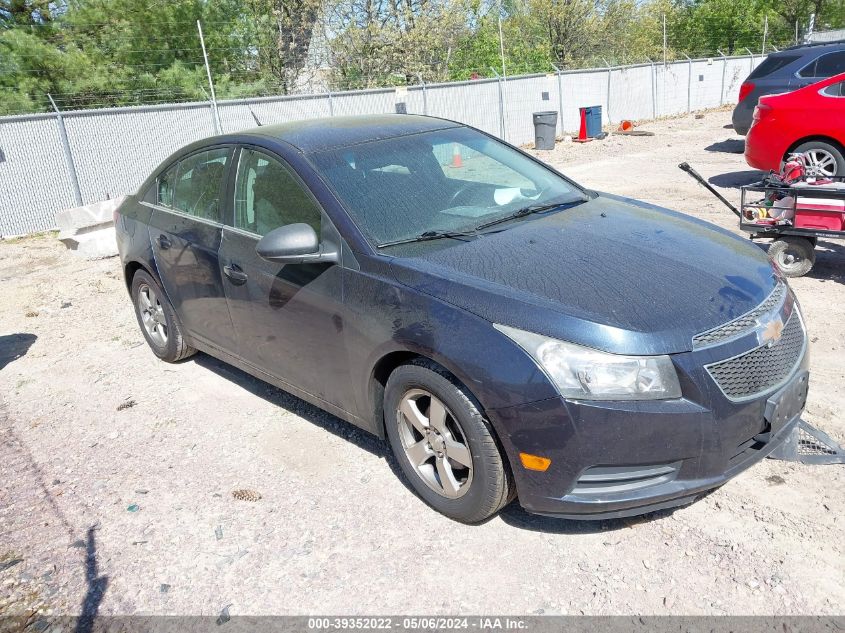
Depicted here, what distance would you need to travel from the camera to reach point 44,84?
17.6 meters

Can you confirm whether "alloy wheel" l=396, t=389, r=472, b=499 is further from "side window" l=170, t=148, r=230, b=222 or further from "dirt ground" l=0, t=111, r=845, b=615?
"side window" l=170, t=148, r=230, b=222

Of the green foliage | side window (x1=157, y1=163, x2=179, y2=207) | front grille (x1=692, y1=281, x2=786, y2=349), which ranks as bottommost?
front grille (x1=692, y1=281, x2=786, y2=349)

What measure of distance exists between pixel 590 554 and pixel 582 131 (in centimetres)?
1803

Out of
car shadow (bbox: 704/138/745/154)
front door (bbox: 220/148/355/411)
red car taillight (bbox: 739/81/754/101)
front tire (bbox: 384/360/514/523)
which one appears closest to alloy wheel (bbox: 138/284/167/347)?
front door (bbox: 220/148/355/411)

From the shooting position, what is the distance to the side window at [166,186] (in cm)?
497

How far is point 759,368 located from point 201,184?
343 centimetres

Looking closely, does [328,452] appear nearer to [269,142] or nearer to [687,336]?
[269,142]

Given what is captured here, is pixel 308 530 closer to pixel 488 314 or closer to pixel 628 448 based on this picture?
pixel 488 314

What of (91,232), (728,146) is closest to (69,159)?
(91,232)

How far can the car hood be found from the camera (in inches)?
106

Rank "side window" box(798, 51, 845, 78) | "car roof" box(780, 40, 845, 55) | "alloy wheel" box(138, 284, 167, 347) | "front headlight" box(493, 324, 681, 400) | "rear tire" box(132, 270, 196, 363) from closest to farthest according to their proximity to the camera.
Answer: "front headlight" box(493, 324, 681, 400) < "rear tire" box(132, 270, 196, 363) < "alloy wheel" box(138, 284, 167, 347) < "side window" box(798, 51, 845, 78) < "car roof" box(780, 40, 845, 55)

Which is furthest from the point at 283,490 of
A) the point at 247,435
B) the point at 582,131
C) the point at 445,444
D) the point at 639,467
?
the point at 582,131

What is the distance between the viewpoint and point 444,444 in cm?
309

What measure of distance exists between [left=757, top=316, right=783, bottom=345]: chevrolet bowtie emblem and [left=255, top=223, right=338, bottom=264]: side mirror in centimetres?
189
